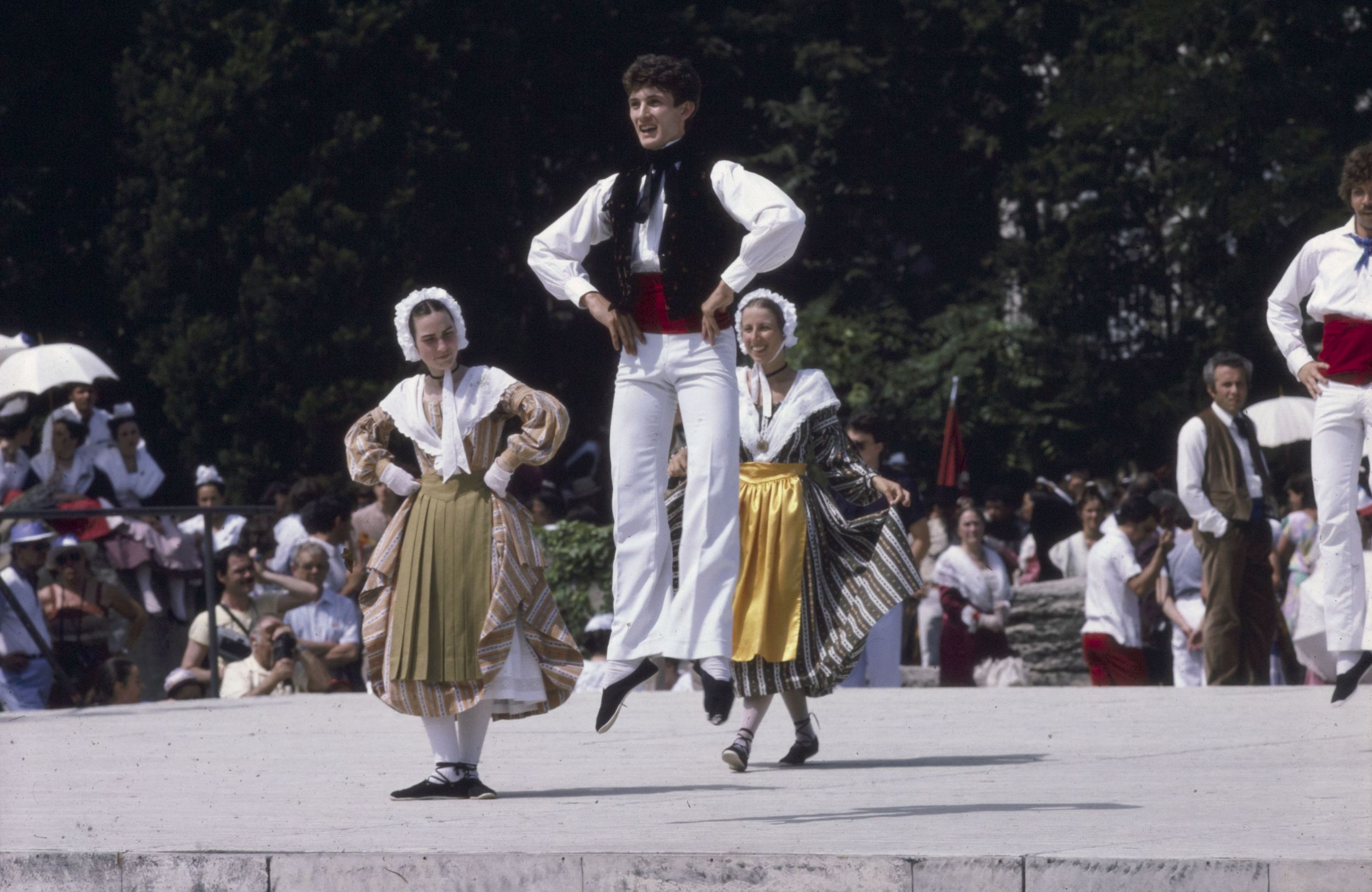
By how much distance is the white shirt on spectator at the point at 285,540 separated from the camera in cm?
1400

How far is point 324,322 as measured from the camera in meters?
22.2

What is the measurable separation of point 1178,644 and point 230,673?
19.9 feet

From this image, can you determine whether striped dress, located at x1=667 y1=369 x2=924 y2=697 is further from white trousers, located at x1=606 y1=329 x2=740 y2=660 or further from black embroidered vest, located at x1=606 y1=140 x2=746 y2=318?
black embroidered vest, located at x1=606 y1=140 x2=746 y2=318

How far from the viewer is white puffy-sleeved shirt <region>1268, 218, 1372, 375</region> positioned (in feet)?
26.8

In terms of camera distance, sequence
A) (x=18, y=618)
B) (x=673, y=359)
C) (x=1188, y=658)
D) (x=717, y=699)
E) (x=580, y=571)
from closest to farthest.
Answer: (x=717, y=699) < (x=673, y=359) < (x=18, y=618) < (x=1188, y=658) < (x=580, y=571)

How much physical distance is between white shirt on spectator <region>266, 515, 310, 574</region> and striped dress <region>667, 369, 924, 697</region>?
6.23 metres

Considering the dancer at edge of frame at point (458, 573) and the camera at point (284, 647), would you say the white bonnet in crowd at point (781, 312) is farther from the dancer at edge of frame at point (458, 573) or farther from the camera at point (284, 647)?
the camera at point (284, 647)

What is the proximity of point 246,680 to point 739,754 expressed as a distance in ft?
18.6

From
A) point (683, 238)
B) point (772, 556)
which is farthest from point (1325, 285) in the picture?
point (683, 238)

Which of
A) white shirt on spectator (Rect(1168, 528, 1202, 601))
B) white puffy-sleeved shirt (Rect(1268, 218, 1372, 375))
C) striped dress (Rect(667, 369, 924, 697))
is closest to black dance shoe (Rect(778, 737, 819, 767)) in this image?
striped dress (Rect(667, 369, 924, 697))

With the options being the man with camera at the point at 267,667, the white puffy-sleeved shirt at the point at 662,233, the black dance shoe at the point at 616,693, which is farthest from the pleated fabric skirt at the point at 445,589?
the man with camera at the point at 267,667

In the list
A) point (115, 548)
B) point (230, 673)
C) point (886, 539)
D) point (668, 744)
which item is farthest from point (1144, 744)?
point (115, 548)

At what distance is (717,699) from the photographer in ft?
21.4

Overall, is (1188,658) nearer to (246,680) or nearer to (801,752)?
(246,680)
